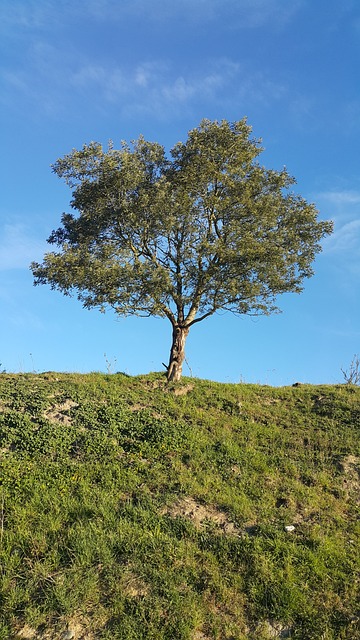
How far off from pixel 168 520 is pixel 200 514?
965 mm

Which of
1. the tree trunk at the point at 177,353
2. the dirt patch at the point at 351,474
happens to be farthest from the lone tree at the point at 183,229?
the dirt patch at the point at 351,474

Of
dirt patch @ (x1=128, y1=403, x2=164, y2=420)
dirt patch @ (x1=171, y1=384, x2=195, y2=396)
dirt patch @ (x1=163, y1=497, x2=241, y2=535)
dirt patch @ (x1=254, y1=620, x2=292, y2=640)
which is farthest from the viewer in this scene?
dirt patch @ (x1=171, y1=384, x2=195, y2=396)

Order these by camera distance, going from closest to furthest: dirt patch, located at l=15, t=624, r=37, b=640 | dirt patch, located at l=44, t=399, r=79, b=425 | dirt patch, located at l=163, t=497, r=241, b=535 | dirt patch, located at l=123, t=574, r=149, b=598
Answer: dirt patch, located at l=15, t=624, r=37, b=640
dirt patch, located at l=123, t=574, r=149, b=598
dirt patch, located at l=163, t=497, r=241, b=535
dirt patch, located at l=44, t=399, r=79, b=425

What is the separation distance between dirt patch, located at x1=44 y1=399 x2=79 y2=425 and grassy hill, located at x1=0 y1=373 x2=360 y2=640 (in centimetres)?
8

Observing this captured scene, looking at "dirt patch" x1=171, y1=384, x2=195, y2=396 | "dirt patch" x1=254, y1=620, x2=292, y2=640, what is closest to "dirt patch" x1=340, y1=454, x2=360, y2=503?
"dirt patch" x1=254, y1=620, x2=292, y2=640

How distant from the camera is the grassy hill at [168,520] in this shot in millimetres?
9086

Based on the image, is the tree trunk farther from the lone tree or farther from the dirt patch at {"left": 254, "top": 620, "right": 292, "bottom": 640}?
the dirt patch at {"left": 254, "top": 620, "right": 292, "bottom": 640}

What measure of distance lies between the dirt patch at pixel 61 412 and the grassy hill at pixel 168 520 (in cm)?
8

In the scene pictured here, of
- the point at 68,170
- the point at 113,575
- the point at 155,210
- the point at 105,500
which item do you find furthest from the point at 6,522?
the point at 68,170

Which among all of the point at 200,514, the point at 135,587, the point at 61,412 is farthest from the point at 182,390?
the point at 135,587

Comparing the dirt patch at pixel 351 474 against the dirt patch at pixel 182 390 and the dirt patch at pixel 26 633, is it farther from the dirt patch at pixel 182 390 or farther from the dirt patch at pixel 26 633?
the dirt patch at pixel 26 633

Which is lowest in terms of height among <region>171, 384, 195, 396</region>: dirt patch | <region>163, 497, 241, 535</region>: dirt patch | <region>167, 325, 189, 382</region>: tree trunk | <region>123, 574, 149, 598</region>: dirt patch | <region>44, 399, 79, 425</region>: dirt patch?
<region>123, 574, 149, 598</region>: dirt patch

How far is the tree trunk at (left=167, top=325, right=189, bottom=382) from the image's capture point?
77.8 ft

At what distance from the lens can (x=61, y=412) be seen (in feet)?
54.4
